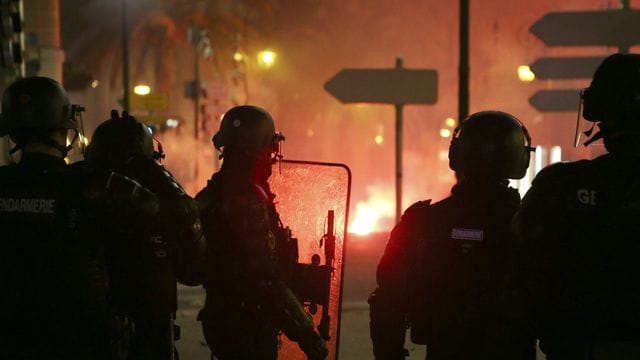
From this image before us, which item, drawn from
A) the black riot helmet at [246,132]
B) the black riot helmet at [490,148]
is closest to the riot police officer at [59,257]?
the black riot helmet at [246,132]

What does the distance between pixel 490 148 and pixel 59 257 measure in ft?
5.41

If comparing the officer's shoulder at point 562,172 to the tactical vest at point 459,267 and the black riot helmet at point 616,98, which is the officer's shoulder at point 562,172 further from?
the tactical vest at point 459,267

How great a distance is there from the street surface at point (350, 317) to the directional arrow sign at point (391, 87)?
2397 millimetres

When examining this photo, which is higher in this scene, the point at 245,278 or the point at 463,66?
the point at 463,66

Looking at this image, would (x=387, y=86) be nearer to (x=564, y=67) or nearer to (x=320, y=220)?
(x=564, y=67)

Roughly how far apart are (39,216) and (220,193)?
3.42 feet

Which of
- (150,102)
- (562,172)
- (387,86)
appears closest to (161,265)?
(562,172)

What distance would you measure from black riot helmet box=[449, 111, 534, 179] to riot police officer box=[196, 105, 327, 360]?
37.3 inches

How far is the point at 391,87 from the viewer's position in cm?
866

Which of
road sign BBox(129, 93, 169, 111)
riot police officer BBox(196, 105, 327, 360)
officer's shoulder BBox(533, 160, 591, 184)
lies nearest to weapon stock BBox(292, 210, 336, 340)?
riot police officer BBox(196, 105, 327, 360)

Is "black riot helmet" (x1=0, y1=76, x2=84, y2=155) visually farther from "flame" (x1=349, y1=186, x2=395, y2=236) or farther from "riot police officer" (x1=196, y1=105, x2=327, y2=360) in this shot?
"flame" (x1=349, y1=186, x2=395, y2=236)

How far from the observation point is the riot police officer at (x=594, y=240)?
237 centimetres

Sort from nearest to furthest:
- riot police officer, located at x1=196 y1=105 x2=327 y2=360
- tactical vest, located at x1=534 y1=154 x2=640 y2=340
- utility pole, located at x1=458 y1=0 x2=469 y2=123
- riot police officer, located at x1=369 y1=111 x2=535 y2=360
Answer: tactical vest, located at x1=534 y1=154 x2=640 y2=340
riot police officer, located at x1=369 y1=111 x2=535 y2=360
riot police officer, located at x1=196 y1=105 x2=327 y2=360
utility pole, located at x1=458 y1=0 x2=469 y2=123

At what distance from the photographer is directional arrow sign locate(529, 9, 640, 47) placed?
25.5 feet
